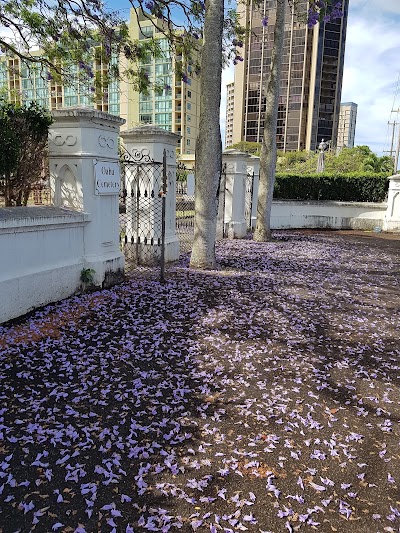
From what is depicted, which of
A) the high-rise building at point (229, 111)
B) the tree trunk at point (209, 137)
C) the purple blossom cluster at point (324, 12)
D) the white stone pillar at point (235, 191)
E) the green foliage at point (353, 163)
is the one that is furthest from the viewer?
the high-rise building at point (229, 111)

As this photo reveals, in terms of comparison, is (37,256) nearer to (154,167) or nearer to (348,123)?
(154,167)

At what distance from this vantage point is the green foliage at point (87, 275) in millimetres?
6105

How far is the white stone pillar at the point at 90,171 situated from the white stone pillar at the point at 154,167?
5.40ft

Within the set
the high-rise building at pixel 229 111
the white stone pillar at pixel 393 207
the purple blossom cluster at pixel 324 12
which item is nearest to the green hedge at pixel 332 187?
the white stone pillar at pixel 393 207

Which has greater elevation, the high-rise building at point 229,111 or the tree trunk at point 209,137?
the high-rise building at point 229,111

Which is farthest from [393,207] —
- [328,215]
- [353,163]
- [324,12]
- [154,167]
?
[353,163]

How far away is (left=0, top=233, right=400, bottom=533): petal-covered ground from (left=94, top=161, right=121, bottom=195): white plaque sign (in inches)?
62.3

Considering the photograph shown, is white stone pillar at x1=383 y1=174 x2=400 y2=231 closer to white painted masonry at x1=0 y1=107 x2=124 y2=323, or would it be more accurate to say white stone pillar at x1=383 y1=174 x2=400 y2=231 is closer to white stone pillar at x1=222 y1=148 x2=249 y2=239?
white stone pillar at x1=222 y1=148 x2=249 y2=239

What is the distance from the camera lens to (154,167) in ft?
26.5

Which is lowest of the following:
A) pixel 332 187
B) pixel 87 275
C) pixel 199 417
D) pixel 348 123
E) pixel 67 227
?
pixel 199 417

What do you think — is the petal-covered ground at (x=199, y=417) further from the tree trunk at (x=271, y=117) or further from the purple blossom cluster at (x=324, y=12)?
the purple blossom cluster at (x=324, y=12)

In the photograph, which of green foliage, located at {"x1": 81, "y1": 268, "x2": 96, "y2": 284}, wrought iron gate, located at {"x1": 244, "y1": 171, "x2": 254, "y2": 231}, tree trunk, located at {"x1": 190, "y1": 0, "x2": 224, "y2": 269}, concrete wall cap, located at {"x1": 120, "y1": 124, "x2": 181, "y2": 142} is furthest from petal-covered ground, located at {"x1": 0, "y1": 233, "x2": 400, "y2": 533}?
wrought iron gate, located at {"x1": 244, "y1": 171, "x2": 254, "y2": 231}

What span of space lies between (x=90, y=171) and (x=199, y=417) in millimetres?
4077

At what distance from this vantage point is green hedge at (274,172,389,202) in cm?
1802
